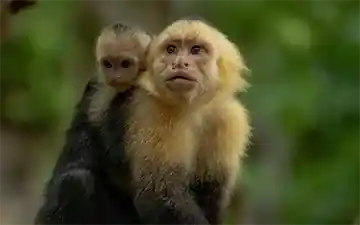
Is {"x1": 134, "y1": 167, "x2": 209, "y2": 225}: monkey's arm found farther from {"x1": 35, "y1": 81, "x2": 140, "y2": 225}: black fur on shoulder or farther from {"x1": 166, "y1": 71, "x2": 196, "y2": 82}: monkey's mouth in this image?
{"x1": 166, "y1": 71, "x2": 196, "y2": 82}: monkey's mouth

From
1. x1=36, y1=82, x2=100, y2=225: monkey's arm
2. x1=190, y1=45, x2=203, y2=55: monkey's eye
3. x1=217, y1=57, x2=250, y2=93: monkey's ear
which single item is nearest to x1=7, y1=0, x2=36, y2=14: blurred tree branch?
x1=36, y1=82, x2=100, y2=225: monkey's arm

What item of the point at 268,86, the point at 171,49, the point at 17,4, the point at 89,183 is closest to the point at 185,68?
the point at 171,49

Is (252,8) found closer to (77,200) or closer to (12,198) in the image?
(12,198)

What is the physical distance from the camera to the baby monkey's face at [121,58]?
559 centimetres

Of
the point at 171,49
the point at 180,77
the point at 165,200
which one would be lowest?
the point at 165,200

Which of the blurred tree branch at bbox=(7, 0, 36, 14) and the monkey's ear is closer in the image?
the monkey's ear

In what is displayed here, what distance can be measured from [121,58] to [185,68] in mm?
381

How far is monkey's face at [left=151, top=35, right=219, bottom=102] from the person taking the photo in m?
5.36

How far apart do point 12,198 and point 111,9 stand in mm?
1976

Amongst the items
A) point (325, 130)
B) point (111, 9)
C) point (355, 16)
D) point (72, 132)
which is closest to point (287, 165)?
point (325, 130)

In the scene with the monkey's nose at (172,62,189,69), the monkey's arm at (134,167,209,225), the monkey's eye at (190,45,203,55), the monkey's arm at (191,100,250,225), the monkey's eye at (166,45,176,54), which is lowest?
the monkey's arm at (134,167,209,225)

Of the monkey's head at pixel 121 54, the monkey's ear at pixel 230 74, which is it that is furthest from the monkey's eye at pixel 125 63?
the monkey's ear at pixel 230 74

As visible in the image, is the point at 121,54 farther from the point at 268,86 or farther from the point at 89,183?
the point at 268,86

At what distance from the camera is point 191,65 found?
5.45 metres
